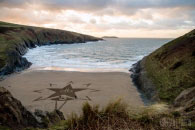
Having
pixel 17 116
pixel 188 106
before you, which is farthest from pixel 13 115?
pixel 188 106

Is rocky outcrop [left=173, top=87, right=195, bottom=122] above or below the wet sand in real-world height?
above

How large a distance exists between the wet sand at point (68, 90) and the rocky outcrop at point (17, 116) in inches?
167

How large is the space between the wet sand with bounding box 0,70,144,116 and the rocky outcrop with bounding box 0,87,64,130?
13.9 ft

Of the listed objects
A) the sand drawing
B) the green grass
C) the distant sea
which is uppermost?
the green grass

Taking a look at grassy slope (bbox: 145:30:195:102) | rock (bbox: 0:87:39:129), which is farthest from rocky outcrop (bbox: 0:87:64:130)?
grassy slope (bbox: 145:30:195:102)

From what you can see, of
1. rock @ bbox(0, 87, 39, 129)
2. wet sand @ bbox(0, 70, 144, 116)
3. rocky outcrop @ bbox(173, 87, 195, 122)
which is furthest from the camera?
wet sand @ bbox(0, 70, 144, 116)

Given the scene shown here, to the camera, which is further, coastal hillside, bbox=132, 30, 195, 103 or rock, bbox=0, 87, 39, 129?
coastal hillside, bbox=132, 30, 195, 103

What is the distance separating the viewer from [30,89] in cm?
1380

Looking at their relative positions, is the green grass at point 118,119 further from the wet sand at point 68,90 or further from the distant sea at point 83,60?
the distant sea at point 83,60

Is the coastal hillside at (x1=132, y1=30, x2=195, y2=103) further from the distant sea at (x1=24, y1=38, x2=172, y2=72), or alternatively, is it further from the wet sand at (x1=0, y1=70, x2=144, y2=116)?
the distant sea at (x1=24, y1=38, x2=172, y2=72)

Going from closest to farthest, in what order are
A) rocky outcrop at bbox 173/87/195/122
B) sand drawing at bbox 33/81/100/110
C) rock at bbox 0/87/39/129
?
rocky outcrop at bbox 173/87/195/122 < rock at bbox 0/87/39/129 < sand drawing at bbox 33/81/100/110

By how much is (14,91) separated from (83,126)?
12.1 meters

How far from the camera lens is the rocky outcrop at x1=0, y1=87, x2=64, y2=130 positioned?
3925 millimetres

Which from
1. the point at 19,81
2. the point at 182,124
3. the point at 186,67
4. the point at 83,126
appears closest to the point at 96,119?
the point at 83,126
